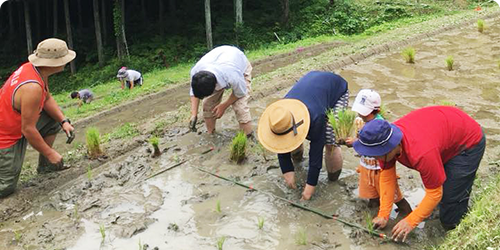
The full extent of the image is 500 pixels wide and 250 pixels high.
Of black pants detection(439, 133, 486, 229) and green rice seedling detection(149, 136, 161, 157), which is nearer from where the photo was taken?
black pants detection(439, 133, 486, 229)

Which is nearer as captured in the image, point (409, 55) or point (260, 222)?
point (260, 222)

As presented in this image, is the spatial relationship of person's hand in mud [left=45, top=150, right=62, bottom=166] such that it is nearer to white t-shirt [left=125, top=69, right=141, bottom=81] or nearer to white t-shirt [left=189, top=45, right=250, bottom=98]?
white t-shirt [left=189, top=45, right=250, bottom=98]

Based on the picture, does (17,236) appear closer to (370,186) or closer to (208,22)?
(370,186)

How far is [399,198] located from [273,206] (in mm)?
1124

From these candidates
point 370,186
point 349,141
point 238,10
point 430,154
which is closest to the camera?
point 430,154

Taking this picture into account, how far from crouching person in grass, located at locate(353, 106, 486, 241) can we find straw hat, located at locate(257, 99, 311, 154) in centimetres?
67

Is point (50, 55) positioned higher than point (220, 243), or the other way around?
point (50, 55)

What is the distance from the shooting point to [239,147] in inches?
198

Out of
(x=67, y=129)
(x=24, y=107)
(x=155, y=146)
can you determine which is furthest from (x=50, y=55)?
(x=155, y=146)

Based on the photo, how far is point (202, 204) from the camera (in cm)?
440

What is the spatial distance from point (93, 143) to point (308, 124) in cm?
316

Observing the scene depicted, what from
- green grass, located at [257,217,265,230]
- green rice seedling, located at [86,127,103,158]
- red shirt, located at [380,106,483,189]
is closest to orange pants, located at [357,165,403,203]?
red shirt, located at [380,106,483,189]

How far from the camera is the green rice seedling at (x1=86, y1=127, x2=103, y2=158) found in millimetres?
5727

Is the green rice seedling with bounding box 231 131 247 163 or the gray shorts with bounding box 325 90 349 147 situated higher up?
the gray shorts with bounding box 325 90 349 147
